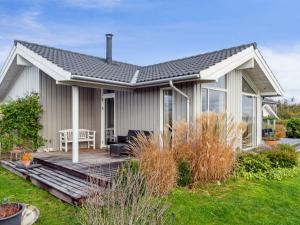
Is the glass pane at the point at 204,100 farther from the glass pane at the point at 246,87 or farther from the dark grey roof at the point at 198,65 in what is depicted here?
the glass pane at the point at 246,87

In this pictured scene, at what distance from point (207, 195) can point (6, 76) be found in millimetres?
11167

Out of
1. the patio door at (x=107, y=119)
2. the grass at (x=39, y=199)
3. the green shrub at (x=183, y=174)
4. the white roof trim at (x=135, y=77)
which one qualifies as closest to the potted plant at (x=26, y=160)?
the grass at (x=39, y=199)

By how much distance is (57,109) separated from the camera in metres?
10.5

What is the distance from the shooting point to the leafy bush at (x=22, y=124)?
9.77m

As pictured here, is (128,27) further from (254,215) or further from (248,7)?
(254,215)

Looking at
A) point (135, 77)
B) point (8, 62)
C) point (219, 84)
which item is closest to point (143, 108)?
point (135, 77)

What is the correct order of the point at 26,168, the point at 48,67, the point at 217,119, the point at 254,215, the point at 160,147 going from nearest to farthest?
the point at 254,215 → the point at 160,147 → the point at 217,119 → the point at 26,168 → the point at 48,67

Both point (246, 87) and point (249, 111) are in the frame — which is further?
point (249, 111)

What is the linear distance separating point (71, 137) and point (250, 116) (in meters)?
7.87

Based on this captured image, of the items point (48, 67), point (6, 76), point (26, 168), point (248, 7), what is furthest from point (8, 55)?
point (248, 7)

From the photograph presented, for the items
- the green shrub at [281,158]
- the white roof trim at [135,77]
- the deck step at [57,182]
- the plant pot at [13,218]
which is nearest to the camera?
the plant pot at [13,218]

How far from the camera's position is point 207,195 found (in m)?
5.71

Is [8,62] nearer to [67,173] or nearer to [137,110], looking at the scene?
[137,110]

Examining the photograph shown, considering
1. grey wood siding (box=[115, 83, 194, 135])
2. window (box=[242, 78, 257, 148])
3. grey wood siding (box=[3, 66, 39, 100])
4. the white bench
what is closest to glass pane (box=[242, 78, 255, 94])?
window (box=[242, 78, 257, 148])
